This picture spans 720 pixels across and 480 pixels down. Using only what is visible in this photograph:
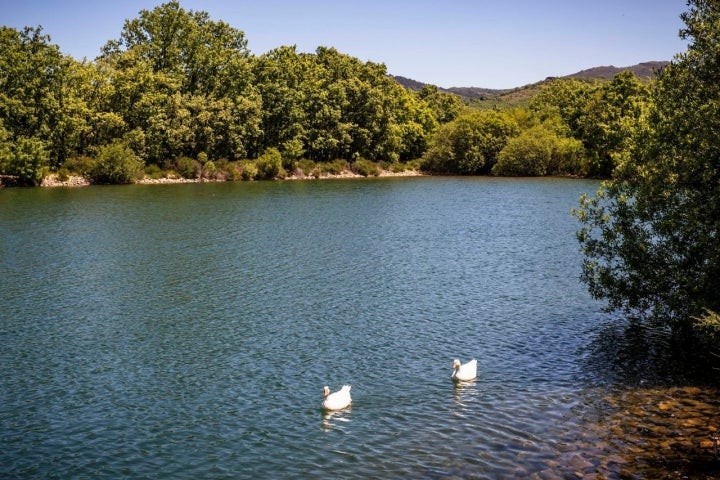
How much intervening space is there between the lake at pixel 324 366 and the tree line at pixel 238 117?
56.2 m

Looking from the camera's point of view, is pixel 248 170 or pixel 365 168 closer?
pixel 248 170

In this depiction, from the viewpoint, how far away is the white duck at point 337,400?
20.1 m

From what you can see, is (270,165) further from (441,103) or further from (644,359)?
(644,359)

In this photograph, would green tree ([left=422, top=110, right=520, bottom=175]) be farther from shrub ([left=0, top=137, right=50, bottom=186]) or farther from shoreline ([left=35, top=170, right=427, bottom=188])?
shrub ([left=0, top=137, right=50, bottom=186])

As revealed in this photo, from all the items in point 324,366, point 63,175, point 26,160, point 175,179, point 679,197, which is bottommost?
point 324,366

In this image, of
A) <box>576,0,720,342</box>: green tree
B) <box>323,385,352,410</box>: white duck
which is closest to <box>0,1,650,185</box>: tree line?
<box>576,0,720,342</box>: green tree

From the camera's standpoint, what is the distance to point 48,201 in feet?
253

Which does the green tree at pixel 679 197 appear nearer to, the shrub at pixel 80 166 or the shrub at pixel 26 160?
the shrub at pixel 26 160

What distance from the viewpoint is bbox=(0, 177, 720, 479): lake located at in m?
17.2

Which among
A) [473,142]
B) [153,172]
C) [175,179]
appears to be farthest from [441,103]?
[153,172]

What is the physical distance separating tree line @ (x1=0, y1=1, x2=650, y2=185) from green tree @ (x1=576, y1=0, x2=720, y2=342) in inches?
2752

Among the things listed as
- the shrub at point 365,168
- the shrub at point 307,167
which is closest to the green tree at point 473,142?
the shrub at point 365,168

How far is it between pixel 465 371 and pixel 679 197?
10671mm

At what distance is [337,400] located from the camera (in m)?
20.2
